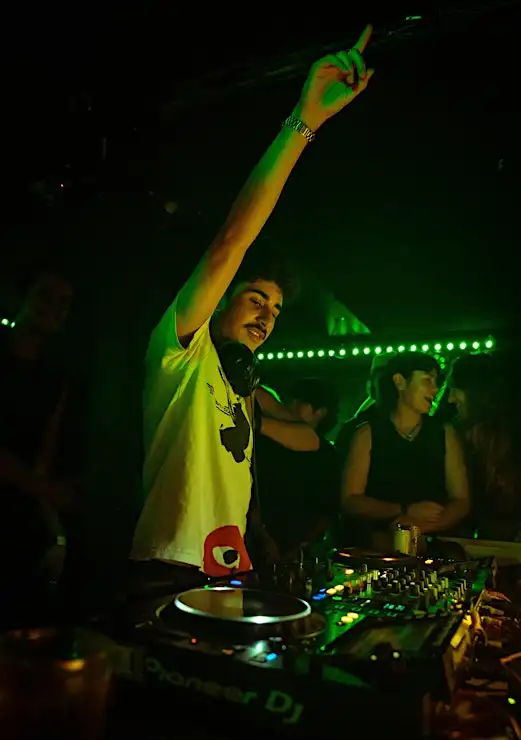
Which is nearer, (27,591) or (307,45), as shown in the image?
(307,45)

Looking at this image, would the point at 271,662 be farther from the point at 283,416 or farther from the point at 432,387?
the point at 432,387

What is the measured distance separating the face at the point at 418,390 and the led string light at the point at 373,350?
3.46 ft

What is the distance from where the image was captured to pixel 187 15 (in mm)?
1245

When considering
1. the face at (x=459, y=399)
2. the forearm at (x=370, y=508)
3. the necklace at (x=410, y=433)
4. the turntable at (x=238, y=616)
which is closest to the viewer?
the turntable at (x=238, y=616)

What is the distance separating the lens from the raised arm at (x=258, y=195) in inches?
53.6

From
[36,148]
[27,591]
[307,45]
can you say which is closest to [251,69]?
[307,45]

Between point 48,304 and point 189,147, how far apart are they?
62 centimetres

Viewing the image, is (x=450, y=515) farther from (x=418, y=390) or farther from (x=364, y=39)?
(x=364, y=39)

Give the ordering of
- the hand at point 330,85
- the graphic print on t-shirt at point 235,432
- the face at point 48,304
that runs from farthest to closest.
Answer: the face at point 48,304
the graphic print on t-shirt at point 235,432
the hand at point 330,85

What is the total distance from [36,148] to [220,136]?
1.93 ft

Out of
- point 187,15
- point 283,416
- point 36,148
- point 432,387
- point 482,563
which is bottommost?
point 482,563

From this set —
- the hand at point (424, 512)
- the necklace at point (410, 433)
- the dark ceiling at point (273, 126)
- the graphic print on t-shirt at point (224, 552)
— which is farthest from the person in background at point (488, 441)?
the graphic print on t-shirt at point (224, 552)

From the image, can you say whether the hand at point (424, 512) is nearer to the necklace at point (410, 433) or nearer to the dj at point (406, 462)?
the dj at point (406, 462)

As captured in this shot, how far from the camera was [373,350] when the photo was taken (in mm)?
3566
